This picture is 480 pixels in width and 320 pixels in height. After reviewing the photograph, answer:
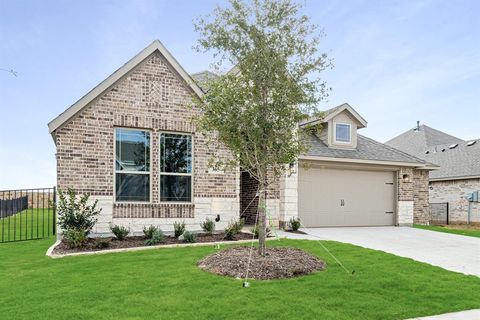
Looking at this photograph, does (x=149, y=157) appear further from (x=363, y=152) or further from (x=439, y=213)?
(x=439, y=213)

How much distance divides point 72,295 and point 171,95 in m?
7.62

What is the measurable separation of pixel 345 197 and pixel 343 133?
2.77 m

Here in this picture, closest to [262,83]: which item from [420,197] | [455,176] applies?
[420,197]

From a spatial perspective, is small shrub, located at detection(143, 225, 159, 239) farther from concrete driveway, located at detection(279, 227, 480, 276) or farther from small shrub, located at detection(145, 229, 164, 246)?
concrete driveway, located at detection(279, 227, 480, 276)

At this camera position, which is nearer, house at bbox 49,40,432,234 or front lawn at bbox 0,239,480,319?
front lawn at bbox 0,239,480,319

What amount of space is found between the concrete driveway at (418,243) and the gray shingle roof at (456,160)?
852cm

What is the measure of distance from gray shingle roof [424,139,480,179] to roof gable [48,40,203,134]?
56.0 feet

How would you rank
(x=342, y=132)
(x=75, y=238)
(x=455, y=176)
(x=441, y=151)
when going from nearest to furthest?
(x=75, y=238) → (x=342, y=132) → (x=455, y=176) → (x=441, y=151)

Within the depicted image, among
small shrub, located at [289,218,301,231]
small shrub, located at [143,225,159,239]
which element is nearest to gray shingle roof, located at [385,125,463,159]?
small shrub, located at [289,218,301,231]

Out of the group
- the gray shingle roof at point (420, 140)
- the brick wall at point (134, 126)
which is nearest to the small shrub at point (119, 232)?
the brick wall at point (134, 126)

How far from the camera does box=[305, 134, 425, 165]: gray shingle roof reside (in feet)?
50.4

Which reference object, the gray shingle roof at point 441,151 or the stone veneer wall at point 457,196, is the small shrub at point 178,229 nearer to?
the gray shingle roof at point 441,151

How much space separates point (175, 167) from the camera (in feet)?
40.2

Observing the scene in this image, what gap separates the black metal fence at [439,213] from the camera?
22906 millimetres
